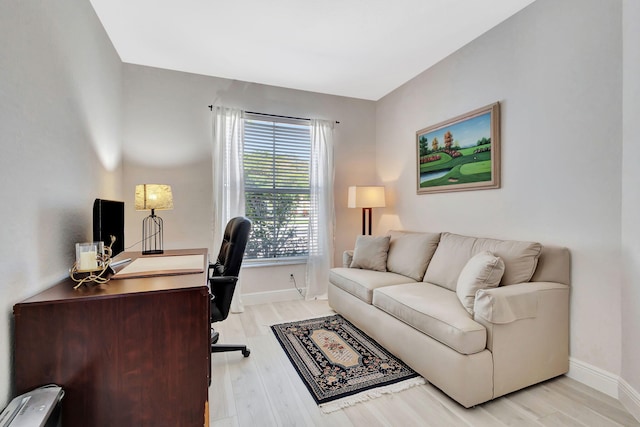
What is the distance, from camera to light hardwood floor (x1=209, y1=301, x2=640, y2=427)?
1.56 meters

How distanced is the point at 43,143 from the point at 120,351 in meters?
1.03

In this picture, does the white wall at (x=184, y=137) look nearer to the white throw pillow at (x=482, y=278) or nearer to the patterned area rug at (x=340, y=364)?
the patterned area rug at (x=340, y=364)

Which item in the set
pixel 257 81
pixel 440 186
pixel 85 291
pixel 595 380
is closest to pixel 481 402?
pixel 595 380

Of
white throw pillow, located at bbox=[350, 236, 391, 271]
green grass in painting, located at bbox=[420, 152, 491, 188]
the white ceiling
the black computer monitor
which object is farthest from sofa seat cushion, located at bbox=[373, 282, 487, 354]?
the white ceiling

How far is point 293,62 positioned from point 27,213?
8.22ft

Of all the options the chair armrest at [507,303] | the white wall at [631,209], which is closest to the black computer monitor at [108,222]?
the chair armrest at [507,303]

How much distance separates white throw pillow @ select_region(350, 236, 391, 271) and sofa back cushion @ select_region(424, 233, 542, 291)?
0.53 meters

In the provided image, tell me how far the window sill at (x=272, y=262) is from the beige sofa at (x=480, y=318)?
1279 mm

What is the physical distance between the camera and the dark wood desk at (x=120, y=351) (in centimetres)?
113

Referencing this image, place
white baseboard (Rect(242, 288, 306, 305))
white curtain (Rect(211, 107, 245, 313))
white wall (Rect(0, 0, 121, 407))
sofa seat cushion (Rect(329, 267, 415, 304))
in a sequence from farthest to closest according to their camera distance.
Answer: white baseboard (Rect(242, 288, 306, 305)), white curtain (Rect(211, 107, 245, 313)), sofa seat cushion (Rect(329, 267, 415, 304)), white wall (Rect(0, 0, 121, 407))

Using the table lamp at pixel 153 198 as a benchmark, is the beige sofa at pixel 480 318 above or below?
below

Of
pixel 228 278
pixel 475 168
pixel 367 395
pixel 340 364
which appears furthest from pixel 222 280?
pixel 475 168

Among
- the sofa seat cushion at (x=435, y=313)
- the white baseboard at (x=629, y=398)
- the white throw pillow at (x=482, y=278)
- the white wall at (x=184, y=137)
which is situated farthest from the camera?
the white wall at (x=184, y=137)

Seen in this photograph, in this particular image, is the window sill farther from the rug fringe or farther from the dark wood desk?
the dark wood desk
